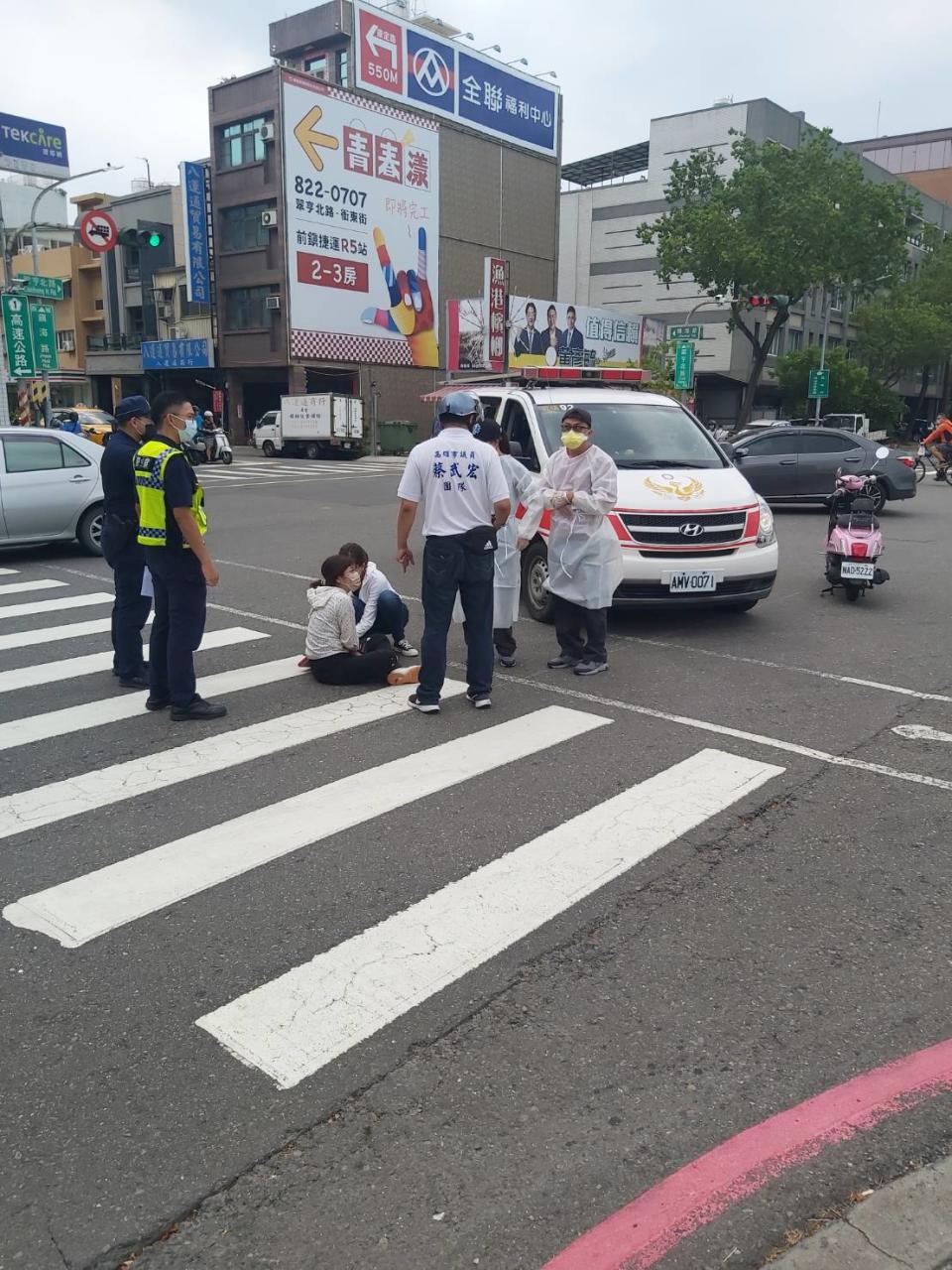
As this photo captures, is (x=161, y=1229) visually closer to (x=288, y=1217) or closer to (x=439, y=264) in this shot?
(x=288, y=1217)

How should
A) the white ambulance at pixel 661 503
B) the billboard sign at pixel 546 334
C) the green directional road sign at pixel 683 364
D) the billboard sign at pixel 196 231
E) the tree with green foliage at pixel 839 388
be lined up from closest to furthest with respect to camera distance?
the white ambulance at pixel 661 503 < the green directional road sign at pixel 683 364 < the billboard sign at pixel 196 231 < the billboard sign at pixel 546 334 < the tree with green foliage at pixel 839 388

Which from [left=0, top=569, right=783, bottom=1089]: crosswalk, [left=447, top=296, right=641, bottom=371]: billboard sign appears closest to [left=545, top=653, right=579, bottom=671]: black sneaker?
[left=0, top=569, right=783, bottom=1089]: crosswalk

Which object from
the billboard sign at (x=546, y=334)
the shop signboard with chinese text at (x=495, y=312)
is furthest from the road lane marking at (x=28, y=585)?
the shop signboard with chinese text at (x=495, y=312)

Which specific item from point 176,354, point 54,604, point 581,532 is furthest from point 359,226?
point 581,532

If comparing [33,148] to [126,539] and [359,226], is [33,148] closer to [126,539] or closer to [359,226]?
[359,226]

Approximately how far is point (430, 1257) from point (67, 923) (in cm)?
208

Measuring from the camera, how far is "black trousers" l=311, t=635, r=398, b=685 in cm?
697

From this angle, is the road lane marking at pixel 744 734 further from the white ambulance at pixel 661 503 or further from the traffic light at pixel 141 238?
the traffic light at pixel 141 238

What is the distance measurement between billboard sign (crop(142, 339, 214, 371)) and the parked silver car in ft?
119

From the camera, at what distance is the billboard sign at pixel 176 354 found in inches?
1821

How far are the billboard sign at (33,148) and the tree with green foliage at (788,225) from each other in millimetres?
21894

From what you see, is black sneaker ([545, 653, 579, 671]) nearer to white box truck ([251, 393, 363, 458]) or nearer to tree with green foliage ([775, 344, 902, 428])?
white box truck ([251, 393, 363, 458])

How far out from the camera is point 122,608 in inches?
275

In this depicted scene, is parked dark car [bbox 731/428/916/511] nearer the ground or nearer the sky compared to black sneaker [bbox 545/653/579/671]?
nearer the sky
